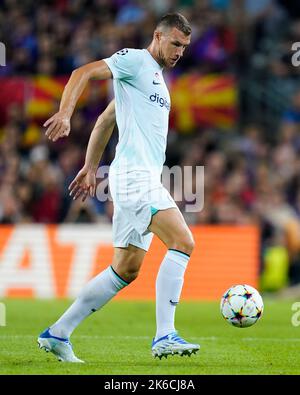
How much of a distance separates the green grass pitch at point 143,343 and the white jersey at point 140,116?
1507 millimetres

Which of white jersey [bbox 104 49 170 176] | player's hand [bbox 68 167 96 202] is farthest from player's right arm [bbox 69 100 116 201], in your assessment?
white jersey [bbox 104 49 170 176]

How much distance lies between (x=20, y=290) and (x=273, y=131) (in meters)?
6.37

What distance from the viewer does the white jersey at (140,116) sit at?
319 inches

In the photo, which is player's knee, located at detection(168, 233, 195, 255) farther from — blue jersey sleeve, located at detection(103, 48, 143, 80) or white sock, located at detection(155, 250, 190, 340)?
blue jersey sleeve, located at detection(103, 48, 143, 80)

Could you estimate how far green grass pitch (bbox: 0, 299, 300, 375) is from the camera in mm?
7543

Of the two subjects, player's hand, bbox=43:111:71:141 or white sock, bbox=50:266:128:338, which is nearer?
player's hand, bbox=43:111:71:141

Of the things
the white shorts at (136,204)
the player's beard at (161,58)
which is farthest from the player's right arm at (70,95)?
the white shorts at (136,204)

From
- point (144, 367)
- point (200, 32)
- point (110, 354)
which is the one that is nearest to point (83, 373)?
point (144, 367)

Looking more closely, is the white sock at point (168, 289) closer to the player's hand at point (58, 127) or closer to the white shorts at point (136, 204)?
the white shorts at point (136, 204)

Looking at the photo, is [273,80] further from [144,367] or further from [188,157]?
[144,367]

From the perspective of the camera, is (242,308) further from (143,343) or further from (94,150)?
(94,150)

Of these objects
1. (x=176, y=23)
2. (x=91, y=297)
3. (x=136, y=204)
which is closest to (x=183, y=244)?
(x=136, y=204)

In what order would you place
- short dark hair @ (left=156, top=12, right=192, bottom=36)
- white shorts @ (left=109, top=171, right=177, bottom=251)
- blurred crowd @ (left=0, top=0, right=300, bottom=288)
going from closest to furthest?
white shorts @ (left=109, top=171, right=177, bottom=251) → short dark hair @ (left=156, top=12, right=192, bottom=36) → blurred crowd @ (left=0, top=0, right=300, bottom=288)

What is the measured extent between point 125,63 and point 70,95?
2.15 ft
